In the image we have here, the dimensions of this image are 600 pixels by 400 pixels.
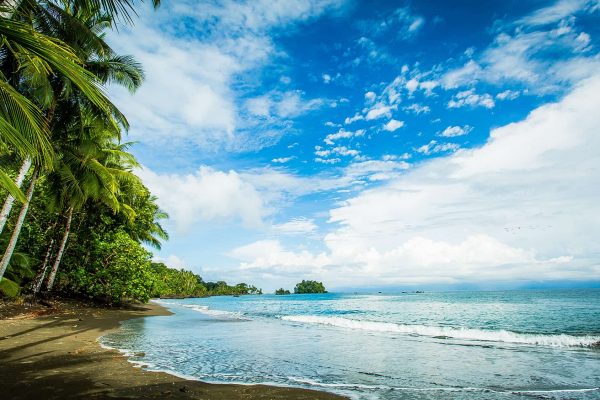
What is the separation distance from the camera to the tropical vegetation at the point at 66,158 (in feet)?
8.09

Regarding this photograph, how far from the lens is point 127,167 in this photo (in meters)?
25.3

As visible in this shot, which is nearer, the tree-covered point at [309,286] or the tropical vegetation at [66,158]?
the tropical vegetation at [66,158]

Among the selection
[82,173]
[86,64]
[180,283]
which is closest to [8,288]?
[82,173]

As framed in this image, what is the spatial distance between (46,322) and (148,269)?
978cm

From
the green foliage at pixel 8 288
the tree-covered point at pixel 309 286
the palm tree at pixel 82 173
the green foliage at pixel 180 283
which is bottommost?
the green foliage at pixel 8 288

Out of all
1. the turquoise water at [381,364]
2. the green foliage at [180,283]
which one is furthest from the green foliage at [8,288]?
the green foliage at [180,283]

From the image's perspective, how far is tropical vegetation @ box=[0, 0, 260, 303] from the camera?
2.46 metres

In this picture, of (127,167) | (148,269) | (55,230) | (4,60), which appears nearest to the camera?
(4,60)

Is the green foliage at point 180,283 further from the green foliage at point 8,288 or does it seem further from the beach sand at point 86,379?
the beach sand at point 86,379

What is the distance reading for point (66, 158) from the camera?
51.4ft

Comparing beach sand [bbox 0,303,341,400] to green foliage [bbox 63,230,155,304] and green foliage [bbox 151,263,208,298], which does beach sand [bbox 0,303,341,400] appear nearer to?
green foliage [bbox 63,230,155,304]

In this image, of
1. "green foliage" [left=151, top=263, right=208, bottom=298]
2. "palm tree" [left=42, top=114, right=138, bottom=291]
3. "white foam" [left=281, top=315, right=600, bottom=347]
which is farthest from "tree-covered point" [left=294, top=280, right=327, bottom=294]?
"palm tree" [left=42, top=114, right=138, bottom=291]

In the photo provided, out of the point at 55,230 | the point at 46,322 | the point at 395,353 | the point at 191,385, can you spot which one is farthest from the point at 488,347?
the point at 55,230

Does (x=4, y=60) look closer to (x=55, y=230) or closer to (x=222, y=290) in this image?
(x=55, y=230)
